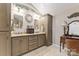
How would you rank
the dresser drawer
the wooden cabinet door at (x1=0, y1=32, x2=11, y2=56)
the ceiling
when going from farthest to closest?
the dresser drawer
the ceiling
the wooden cabinet door at (x1=0, y1=32, x2=11, y2=56)

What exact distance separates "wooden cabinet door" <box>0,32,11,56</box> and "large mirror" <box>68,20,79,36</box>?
117 centimetres

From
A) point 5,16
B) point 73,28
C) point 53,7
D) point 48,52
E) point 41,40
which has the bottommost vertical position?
point 48,52

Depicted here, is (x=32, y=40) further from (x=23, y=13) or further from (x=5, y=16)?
(x=5, y=16)

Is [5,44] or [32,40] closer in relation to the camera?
[5,44]

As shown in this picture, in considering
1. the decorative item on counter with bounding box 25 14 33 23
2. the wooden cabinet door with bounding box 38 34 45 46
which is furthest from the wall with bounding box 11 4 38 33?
the wooden cabinet door with bounding box 38 34 45 46

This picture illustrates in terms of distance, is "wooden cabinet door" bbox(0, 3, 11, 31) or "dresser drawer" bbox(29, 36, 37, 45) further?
"dresser drawer" bbox(29, 36, 37, 45)

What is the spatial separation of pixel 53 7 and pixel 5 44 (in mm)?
1157

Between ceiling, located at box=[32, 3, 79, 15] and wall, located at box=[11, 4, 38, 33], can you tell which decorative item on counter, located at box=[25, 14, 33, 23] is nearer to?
wall, located at box=[11, 4, 38, 33]

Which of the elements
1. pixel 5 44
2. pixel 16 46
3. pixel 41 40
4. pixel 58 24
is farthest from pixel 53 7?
pixel 5 44

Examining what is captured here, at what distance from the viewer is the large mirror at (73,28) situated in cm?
224

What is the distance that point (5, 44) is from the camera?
7.14 feet

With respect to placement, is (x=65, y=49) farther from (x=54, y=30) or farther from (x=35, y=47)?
(x=35, y=47)

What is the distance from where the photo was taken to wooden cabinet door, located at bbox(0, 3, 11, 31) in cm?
216

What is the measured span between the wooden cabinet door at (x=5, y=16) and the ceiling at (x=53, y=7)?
52 centimetres
